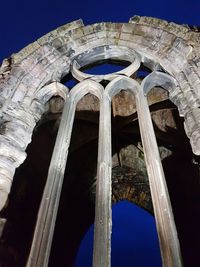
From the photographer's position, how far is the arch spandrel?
3.33 meters

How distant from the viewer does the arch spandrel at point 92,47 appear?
10.9 ft

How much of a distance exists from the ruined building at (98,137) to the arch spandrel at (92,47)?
15mm

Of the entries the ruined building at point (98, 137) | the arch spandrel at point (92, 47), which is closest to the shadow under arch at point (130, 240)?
the ruined building at point (98, 137)

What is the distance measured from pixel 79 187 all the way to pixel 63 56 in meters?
3.93

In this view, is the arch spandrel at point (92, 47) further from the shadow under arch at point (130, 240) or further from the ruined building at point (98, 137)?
the shadow under arch at point (130, 240)

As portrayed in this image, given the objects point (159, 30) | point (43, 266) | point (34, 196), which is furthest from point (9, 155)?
point (34, 196)

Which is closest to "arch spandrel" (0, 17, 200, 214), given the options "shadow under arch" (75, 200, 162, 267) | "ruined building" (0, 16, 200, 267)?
"ruined building" (0, 16, 200, 267)

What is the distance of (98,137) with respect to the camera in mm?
4703

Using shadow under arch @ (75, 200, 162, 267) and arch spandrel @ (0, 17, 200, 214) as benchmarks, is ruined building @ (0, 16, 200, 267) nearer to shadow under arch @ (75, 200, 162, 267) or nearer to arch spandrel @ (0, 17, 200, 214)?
arch spandrel @ (0, 17, 200, 214)

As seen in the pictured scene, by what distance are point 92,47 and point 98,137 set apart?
1426 mm

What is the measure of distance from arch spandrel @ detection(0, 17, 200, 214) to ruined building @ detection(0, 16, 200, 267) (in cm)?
1

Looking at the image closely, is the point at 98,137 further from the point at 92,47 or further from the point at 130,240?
the point at 130,240

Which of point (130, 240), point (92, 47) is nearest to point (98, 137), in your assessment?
point (92, 47)

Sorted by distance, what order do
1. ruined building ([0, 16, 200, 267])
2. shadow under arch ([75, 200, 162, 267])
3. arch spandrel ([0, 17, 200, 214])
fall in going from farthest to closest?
shadow under arch ([75, 200, 162, 267]), arch spandrel ([0, 17, 200, 214]), ruined building ([0, 16, 200, 267])
